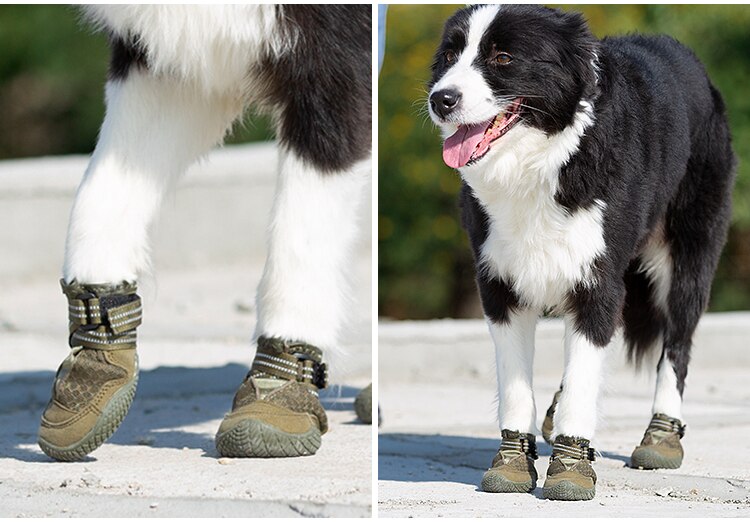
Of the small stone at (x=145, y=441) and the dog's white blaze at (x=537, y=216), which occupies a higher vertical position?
the dog's white blaze at (x=537, y=216)

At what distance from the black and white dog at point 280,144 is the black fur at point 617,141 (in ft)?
1.06

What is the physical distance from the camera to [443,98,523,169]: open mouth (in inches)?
145

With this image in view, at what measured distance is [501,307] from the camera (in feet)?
13.0

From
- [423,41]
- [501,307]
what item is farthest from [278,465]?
[423,41]

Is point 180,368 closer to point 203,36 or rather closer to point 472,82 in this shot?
point 203,36

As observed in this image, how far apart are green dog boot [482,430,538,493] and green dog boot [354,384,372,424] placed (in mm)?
650

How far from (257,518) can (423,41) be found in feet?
18.3

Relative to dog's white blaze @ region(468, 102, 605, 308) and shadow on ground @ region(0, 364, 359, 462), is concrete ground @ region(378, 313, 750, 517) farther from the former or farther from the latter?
shadow on ground @ region(0, 364, 359, 462)

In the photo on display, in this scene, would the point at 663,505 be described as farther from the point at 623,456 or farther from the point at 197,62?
the point at 197,62

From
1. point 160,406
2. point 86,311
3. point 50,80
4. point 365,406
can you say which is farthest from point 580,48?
point 50,80

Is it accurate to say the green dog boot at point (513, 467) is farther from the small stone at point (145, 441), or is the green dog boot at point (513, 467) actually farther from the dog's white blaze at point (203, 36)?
the dog's white blaze at point (203, 36)

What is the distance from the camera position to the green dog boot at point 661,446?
432 cm

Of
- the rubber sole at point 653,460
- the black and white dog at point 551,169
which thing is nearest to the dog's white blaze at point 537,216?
the black and white dog at point 551,169

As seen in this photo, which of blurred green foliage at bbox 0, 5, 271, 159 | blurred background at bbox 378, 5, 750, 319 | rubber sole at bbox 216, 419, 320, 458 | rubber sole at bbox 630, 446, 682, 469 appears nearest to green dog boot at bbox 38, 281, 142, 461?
rubber sole at bbox 216, 419, 320, 458
